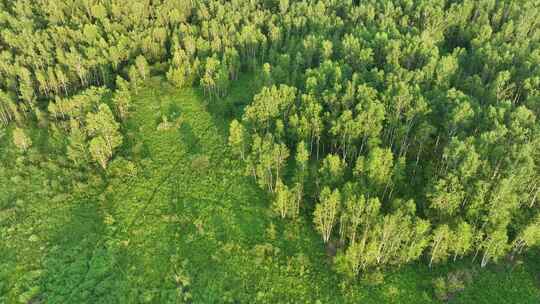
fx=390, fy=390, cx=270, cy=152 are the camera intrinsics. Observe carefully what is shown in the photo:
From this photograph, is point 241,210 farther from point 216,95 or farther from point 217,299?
point 216,95

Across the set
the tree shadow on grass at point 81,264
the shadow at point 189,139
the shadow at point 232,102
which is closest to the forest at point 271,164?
the tree shadow on grass at point 81,264

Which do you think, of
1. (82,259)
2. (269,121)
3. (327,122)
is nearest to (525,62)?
(327,122)

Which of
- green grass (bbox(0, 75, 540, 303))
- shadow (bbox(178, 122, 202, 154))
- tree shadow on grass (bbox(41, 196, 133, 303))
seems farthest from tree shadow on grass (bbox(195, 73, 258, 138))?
tree shadow on grass (bbox(41, 196, 133, 303))

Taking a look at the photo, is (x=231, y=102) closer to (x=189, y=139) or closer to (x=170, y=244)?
(x=189, y=139)

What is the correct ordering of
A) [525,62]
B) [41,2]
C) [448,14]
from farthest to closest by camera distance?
[41,2] → [448,14] → [525,62]

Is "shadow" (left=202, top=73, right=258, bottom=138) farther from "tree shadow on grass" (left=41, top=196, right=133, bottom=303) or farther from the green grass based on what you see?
"tree shadow on grass" (left=41, top=196, right=133, bottom=303)
